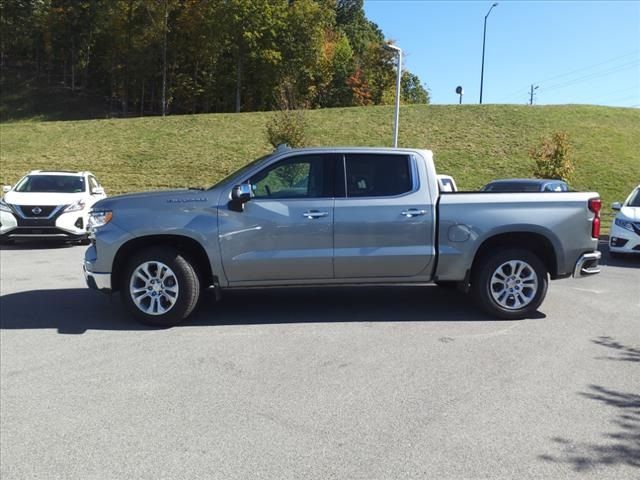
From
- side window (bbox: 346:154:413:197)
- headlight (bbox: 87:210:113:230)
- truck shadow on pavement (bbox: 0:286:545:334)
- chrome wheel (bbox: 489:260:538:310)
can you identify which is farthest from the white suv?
chrome wheel (bbox: 489:260:538:310)

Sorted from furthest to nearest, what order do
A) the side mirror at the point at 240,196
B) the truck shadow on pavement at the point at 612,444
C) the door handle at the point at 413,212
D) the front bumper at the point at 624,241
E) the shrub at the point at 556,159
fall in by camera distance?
the shrub at the point at 556,159 < the front bumper at the point at 624,241 < the door handle at the point at 413,212 < the side mirror at the point at 240,196 < the truck shadow on pavement at the point at 612,444

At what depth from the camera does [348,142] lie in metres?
34.0

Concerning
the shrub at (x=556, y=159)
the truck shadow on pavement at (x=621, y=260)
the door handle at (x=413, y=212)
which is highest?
the shrub at (x=556, y=159)

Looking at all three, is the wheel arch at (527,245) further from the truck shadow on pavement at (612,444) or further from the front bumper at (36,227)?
the front bumper at (36,227)

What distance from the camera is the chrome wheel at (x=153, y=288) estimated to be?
6051 millimetres

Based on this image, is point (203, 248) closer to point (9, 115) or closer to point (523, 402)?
point (523, 402)

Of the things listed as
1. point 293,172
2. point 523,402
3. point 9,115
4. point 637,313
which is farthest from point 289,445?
point 9,115

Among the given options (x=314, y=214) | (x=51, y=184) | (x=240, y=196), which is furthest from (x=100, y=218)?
(x=51, y=184)

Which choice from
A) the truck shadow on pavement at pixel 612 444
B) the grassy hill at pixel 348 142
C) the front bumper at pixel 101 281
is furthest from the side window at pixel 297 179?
the grassy hill at pixel 348 142

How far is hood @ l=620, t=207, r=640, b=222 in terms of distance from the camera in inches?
416

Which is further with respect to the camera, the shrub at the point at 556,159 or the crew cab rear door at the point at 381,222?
the shrub at the point at 556,159

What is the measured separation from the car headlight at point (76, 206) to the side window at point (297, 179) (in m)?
7.87

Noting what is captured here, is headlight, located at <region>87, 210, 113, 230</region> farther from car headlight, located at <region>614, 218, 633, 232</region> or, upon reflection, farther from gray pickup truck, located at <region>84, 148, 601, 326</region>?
car headlight, located at <region>614, 218, 633, 232</region>

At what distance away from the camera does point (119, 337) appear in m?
5.77
